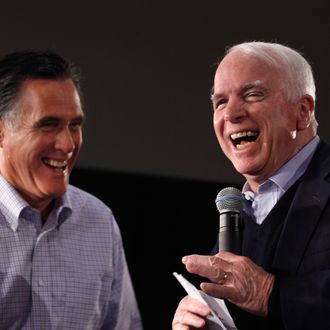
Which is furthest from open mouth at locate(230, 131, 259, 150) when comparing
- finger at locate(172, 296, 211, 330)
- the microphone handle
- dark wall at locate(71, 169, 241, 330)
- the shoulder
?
dark wall at locate(71, 169, 241, 330)

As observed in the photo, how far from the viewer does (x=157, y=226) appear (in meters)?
3.71

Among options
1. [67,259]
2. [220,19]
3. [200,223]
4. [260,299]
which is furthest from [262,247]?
[220,19]

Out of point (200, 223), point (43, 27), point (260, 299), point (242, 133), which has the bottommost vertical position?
point (200, 223)

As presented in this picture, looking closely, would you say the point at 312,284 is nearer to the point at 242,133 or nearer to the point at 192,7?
the point at 242,133

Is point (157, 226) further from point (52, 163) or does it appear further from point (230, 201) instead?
point (230, 201)

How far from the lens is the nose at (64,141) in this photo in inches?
100

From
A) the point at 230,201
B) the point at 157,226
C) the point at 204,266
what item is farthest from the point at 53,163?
the point at 157,226

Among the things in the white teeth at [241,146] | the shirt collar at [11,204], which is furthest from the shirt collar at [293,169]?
the shirt collar at [11,204]

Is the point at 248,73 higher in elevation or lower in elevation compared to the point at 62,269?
higher

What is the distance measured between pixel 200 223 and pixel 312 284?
1928mm

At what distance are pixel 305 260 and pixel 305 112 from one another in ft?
1.83

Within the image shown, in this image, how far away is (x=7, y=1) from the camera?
11.6 feet

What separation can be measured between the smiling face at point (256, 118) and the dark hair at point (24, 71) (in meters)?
0.62


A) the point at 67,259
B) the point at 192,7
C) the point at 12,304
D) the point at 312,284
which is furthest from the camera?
the point at 192,7
